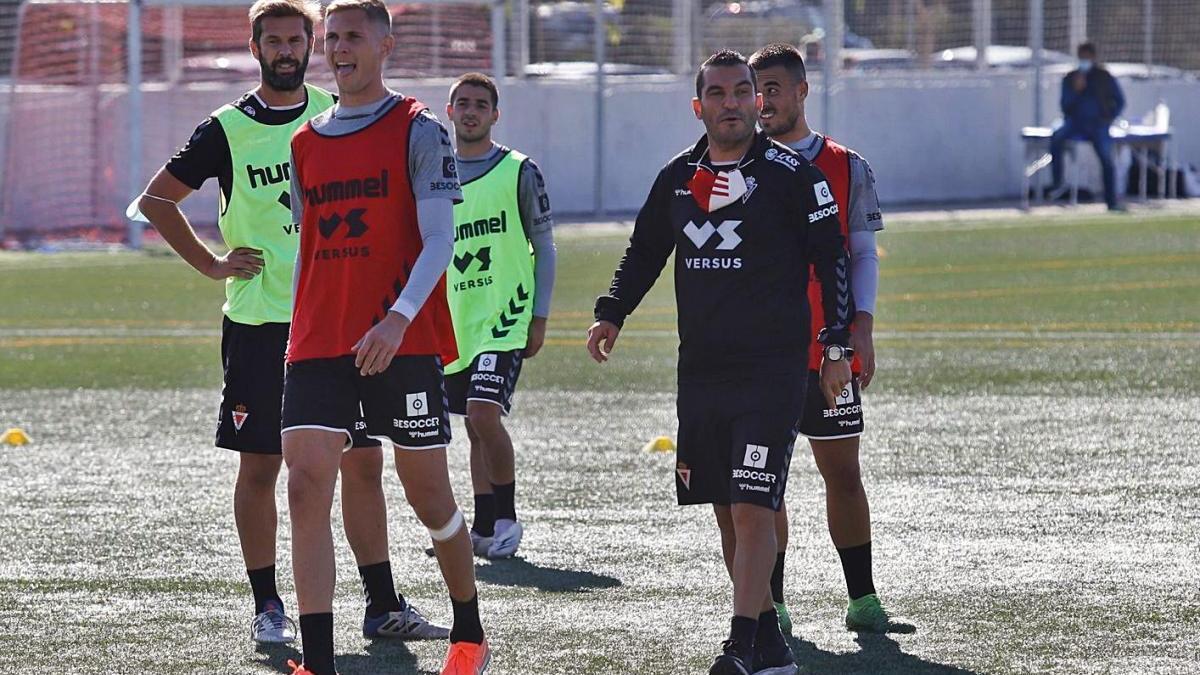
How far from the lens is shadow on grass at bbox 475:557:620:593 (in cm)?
715

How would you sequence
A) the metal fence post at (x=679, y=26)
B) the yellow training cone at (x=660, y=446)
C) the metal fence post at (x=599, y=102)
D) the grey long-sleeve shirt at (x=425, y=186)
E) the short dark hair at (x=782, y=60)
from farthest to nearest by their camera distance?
the metal fence post at (x=679, y=26) < the metal fence post at (x=599, y=102) < the yellow training cone at (x=660, y=446) < the short dark hair at (x=782, y=60) < the grey long-sleeve shirt at (x=425, y=186)

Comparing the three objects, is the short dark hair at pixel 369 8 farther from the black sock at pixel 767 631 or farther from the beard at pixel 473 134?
the beard at pixel 473 134

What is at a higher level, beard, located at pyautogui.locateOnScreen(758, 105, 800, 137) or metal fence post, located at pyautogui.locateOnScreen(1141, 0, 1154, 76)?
metal fence post, located at pyautogui.locateOnScreen(1141, 0, 1154, 76)

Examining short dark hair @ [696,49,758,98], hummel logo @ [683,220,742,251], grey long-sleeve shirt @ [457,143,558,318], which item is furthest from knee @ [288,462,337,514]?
grey long-sleeve shirt @ [457,143,558,318]

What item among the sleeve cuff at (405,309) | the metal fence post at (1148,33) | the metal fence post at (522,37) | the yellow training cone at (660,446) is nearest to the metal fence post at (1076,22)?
the metal fence post at (1148,33)

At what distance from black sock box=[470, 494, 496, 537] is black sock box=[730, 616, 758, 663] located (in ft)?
7.87

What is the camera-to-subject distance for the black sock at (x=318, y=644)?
566 cm

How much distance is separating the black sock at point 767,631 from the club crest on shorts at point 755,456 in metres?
0.44

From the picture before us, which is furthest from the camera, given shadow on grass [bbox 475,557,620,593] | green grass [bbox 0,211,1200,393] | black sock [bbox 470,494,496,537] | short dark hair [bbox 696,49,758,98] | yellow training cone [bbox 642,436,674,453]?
green grass [bbox 0,211,1200,393]

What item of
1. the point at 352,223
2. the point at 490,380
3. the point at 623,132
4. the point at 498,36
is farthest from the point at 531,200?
the point at 623,132

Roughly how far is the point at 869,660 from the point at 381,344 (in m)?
1.77

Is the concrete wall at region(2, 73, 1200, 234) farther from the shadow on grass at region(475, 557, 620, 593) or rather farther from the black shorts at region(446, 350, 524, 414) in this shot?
the shadow on grass at region(475, 557, 620, 593)

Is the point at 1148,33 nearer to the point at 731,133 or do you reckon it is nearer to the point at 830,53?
the point at 830,53

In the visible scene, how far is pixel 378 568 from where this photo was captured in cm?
652
